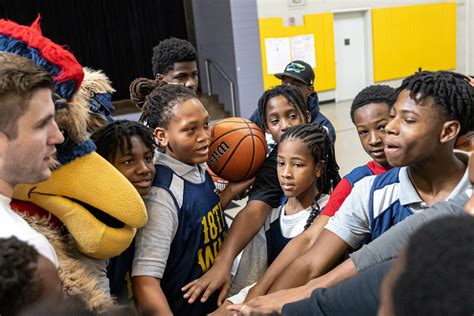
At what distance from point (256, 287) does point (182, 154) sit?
1.79ft

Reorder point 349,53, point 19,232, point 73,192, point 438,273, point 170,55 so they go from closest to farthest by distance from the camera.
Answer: point 438,273 < point 19,232 < point 73,192 < point 170,55 < point 349,53

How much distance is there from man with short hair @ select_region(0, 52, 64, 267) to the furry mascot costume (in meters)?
0.10

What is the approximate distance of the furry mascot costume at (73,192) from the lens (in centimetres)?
98

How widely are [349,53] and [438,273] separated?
9.83m

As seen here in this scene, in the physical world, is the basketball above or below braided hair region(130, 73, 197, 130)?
below

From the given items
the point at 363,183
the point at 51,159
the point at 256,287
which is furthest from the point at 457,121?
the point at 51,159

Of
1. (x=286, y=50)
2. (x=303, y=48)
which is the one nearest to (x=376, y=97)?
(x=286, y=50)

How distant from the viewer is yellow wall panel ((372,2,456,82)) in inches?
385

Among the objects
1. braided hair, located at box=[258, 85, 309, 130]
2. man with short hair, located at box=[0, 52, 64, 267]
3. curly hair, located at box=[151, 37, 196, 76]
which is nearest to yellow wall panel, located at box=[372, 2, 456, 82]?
curly hair, located at box=[151, 37, 196, 76]

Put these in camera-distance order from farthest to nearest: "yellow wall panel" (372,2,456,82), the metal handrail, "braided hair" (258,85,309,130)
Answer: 1. "yellow wall panel" (372,2,456,82)
2. the metal handrail
3. "braided hair" (258,85,309,130)

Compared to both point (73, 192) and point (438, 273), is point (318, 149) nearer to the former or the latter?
point (73, 192)

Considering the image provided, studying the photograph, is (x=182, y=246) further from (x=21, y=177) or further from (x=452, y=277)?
(x=452, y=277)

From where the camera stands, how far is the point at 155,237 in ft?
4.48

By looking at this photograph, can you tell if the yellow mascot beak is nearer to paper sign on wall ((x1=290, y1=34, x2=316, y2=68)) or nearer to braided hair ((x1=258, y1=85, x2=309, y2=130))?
braided hair ((x1=258, y1=85, x2=309, y2=130))
